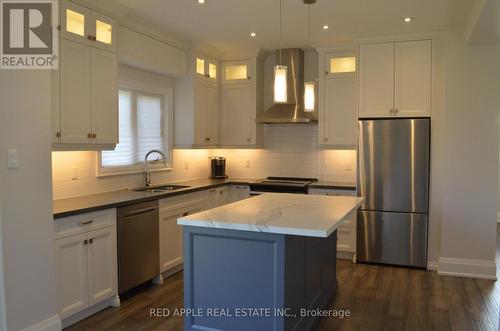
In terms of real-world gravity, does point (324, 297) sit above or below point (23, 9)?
below

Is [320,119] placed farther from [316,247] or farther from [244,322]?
[244,322]

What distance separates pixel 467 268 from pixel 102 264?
144 inches

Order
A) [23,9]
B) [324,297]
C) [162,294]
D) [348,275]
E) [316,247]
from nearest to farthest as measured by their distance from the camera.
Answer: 1. [23,9]
2. [316,247]
3. [324,297]
4. [162,294]
5. [348,275]

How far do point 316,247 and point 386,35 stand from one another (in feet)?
8.93

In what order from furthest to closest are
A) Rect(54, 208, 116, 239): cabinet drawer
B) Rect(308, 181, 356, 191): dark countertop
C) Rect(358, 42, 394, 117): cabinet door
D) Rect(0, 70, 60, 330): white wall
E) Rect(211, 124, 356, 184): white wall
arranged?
Answer: 1. Rect(211, 124, 356, 184): white wall
2. Rect(308, 181, 356, 191): dark countertop
3. Rect(358, 42, 394, 117): cabinet door
4. Rect(54, 208, 116, 239): cabinet drawer
5. Rect(0, 70, 60, 330): white wall

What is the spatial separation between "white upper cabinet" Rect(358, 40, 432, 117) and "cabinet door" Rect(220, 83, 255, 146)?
5.01 ft

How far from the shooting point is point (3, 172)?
8.32 ft

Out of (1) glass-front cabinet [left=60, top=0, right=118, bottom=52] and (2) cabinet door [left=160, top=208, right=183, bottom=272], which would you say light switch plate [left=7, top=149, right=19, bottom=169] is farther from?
(2) cabinet door [left=160, top=208, right=183, bottom=272]

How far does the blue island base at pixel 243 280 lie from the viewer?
95.9 inches

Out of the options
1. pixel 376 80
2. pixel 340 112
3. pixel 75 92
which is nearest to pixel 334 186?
pixel 340 112

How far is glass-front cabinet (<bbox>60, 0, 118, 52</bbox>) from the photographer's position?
125 inches

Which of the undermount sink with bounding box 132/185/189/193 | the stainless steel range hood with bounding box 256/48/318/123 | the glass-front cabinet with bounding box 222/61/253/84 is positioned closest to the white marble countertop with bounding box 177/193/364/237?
the undermount sink with bounding box 132/185/189/193

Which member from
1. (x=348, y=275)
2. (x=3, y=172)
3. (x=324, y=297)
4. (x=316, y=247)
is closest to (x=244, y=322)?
(x=316, y=247)

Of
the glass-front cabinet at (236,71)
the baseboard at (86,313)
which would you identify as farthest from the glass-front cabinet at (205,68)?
the baseboard at (86,313)
